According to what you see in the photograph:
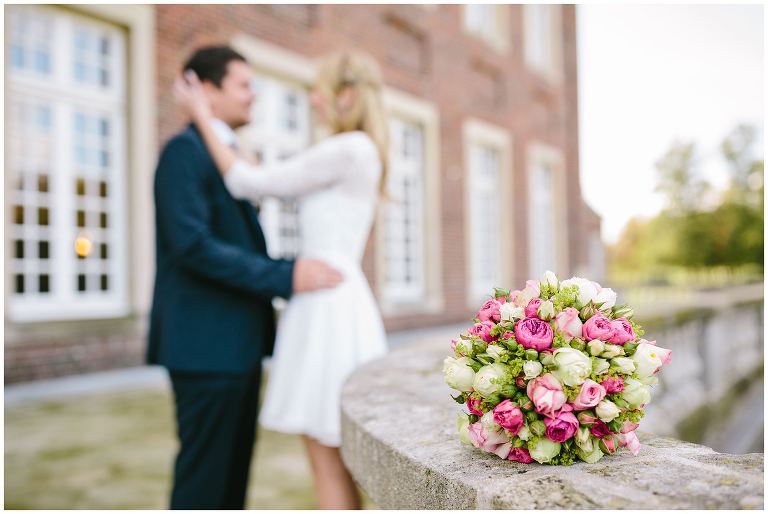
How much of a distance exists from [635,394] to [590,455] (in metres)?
0.13

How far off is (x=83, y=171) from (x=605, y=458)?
6547 mm

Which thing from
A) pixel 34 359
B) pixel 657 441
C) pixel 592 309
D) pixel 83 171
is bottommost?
pixel 34 359

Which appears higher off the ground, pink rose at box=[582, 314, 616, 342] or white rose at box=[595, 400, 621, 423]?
pink rose at box=[582, 314, 616, 342]

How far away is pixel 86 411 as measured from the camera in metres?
5.19

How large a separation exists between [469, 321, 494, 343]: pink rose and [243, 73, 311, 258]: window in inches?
276

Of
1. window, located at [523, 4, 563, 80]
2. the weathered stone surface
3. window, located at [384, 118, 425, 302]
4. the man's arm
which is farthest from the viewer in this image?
window, located at [523, 4, 563, 80]

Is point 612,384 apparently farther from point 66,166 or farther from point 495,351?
point 66,166

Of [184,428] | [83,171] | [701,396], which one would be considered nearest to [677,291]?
[701,396]

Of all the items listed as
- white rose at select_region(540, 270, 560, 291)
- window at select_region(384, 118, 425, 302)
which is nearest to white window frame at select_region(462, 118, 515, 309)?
window at select_region(384, 118, 425, 302)

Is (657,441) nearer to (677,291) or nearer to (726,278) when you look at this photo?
(677,291)

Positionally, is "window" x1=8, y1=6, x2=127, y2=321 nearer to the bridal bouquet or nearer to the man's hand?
the man's hand

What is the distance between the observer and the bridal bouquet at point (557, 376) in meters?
1.05

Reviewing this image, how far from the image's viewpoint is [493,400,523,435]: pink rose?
1.06 m

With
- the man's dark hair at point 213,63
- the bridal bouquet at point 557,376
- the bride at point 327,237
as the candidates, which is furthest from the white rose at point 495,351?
the man's dark hair at point 213,63
